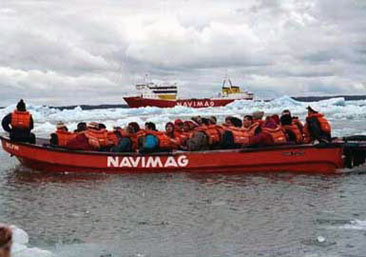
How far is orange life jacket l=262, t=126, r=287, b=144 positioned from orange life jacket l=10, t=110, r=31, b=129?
496 centimetres

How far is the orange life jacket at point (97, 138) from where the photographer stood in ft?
44.2

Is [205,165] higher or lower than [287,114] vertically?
lower

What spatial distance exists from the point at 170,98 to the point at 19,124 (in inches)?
1816

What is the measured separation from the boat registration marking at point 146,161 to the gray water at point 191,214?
248mm

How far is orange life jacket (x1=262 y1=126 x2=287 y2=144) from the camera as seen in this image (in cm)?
1261

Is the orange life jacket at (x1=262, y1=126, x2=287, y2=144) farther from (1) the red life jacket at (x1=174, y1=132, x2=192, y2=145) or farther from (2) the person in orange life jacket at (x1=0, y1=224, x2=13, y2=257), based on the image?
(2) the person in orange life jacket at (x1=0, y1=224, x2=13, y2=257)

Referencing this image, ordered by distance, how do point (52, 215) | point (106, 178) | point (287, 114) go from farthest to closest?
point (287, 114) < point (106, 178) < point (52, 215)

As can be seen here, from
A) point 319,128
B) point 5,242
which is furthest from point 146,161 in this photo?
point 5,242

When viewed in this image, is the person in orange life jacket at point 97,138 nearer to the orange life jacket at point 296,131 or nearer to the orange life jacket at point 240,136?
the orange life jacket at point 240,136

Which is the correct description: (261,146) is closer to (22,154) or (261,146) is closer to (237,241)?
(22,154)

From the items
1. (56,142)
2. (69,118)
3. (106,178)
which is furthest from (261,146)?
(69,118)

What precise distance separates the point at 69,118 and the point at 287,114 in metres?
33.6

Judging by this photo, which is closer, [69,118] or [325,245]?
[325,245]

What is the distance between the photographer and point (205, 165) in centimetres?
1273
